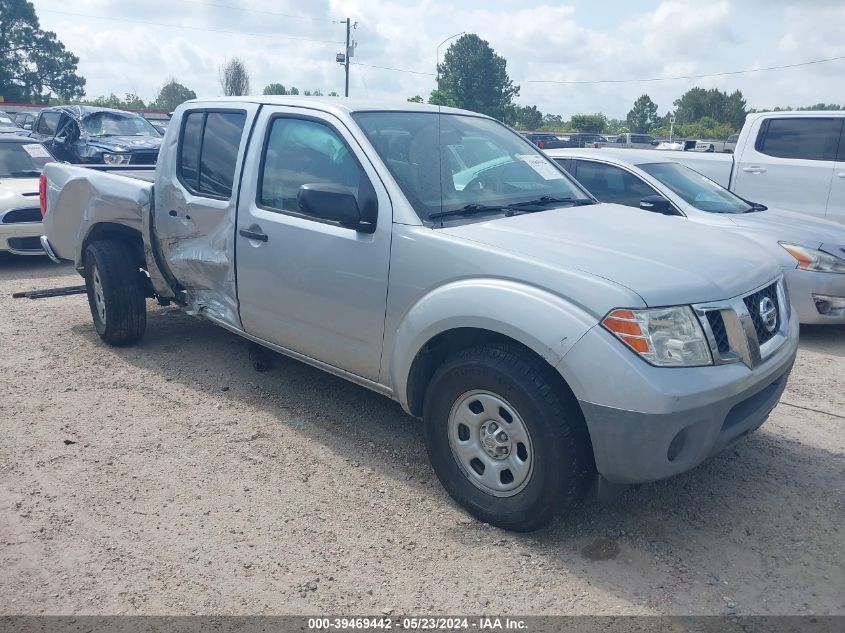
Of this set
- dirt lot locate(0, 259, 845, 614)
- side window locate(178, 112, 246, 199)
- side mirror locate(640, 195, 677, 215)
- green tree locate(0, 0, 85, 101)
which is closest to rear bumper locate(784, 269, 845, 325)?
side mirror locate(640, 195, 677, 215)

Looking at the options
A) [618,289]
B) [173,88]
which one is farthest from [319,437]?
[173,88]

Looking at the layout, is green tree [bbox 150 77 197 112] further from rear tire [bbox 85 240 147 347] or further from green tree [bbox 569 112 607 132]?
rear tire [bbox 85 240 147 347]

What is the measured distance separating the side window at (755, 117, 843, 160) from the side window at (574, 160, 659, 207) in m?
2.69

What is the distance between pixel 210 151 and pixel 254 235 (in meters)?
0.87

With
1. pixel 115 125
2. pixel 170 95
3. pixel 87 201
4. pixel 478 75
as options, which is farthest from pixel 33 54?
pixel 87 201

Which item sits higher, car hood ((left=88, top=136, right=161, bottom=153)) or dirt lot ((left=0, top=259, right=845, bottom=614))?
car hood ((left=88, top=136, right=161, bottom=153))

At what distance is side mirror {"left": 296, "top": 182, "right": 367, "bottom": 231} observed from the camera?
3598 mm

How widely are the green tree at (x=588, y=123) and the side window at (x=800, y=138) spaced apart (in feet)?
146

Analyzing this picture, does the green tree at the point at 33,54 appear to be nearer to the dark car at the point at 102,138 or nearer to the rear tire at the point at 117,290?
the dark car at the point at 102,138

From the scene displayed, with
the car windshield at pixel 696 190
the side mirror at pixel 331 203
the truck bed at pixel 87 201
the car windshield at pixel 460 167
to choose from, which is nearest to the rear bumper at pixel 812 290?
the car windshield at pixel 696 190

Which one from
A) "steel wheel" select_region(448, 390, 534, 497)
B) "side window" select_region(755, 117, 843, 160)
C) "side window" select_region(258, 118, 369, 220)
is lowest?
"steel wheel" select_region(448, 390, 534, 497)

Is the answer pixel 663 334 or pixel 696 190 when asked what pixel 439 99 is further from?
pixel 663 334

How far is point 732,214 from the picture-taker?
6.90 meters

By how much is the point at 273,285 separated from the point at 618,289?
2.10 metres
